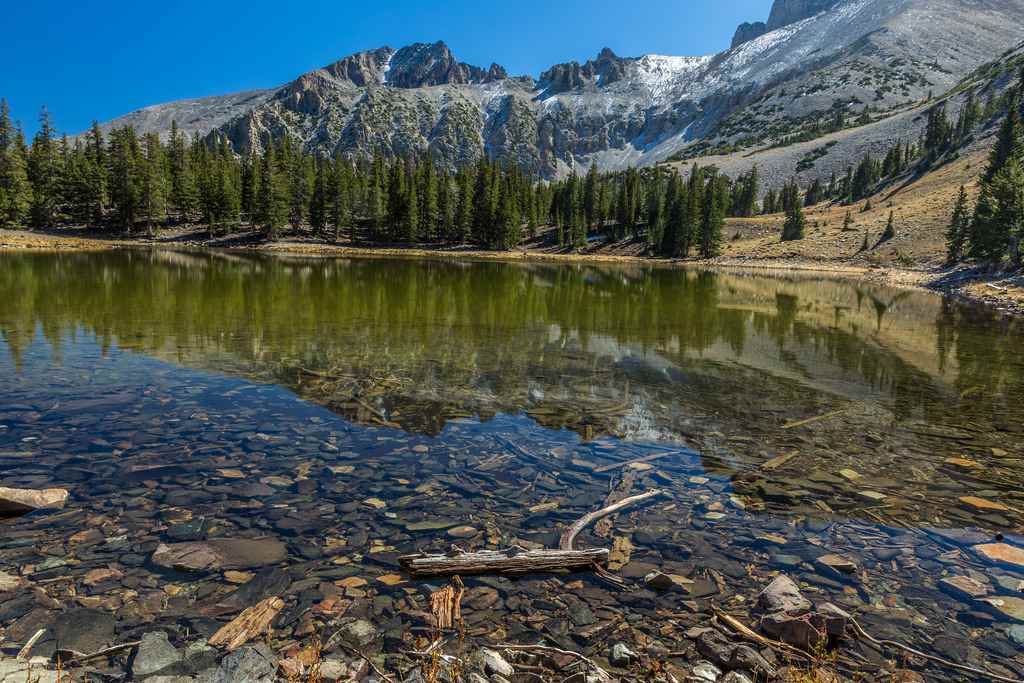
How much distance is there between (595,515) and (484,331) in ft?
54.6

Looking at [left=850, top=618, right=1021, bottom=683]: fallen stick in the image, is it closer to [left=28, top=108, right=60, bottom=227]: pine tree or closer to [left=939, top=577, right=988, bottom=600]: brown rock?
[left=939, top=577, right=988, bottom=600]: brown rock

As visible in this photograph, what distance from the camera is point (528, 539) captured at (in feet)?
23.9

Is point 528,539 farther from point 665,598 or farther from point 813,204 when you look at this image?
point 813,204

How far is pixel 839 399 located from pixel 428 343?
14.0 metres

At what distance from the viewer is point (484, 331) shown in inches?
948

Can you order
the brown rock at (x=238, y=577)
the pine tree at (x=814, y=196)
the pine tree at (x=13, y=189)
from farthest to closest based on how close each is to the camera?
the pine tree at (x=814, y=196) → the pine tree at (x=13, y=189) → the brown rock at (x=238, y=577)

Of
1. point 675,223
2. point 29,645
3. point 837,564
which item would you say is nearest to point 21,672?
point 29,645

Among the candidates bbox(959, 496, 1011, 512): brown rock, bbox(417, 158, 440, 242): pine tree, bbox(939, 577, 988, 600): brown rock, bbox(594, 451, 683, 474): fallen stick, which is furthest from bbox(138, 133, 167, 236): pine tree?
bbox(939, 577, 988, 600): brown rock

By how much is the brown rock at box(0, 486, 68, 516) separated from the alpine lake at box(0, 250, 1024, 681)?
322 mm

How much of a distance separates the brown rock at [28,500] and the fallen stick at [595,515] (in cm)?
707

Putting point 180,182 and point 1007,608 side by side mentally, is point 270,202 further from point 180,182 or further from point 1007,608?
point 1007,608

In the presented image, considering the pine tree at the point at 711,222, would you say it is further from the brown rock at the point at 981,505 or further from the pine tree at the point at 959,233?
the brown rock at the point at 981,505

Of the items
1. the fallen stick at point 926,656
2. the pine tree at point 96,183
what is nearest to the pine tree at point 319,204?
the pine tree at point 96,183

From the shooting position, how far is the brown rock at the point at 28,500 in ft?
23.2
